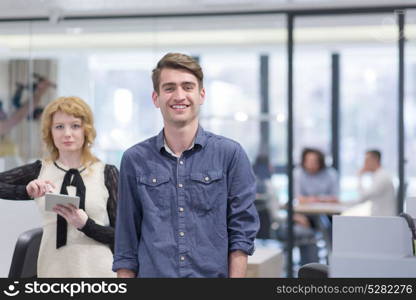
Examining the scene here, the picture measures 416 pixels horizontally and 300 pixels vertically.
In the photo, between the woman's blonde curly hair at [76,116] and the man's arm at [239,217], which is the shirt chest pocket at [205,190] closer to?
the man's arm at [239,217]

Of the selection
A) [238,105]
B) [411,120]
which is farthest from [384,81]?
[238,105]

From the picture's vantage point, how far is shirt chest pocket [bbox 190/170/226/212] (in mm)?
2776

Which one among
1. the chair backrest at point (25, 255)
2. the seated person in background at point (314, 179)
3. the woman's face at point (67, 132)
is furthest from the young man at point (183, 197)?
the seated person in background at point (314, 179)

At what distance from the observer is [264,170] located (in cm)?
1061

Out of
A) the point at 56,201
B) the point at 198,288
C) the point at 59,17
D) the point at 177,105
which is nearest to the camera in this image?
the point at 198,288

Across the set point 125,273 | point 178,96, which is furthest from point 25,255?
point 178,96

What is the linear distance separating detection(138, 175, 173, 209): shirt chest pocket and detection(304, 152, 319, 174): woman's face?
6.54 metres

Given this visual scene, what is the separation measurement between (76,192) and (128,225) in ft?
2.97

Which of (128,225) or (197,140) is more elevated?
(197,140)

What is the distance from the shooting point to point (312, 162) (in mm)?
9203

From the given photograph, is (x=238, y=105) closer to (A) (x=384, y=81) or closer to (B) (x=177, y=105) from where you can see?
(A) (x=384, y=81)

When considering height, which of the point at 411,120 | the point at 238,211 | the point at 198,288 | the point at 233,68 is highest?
the point at 233,68

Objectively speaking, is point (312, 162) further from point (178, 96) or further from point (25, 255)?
point (178, 96)

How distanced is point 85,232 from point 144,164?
869 mm
